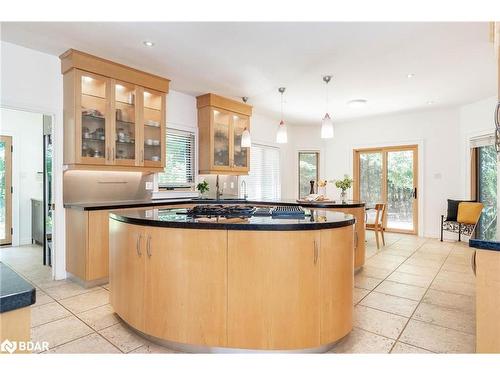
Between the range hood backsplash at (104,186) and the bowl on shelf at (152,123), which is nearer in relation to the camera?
the range hood backsplash at (104,186)

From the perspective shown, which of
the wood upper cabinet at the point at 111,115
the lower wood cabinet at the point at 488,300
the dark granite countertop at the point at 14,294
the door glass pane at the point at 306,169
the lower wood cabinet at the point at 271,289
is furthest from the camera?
the door glass pane at the point at 306,169

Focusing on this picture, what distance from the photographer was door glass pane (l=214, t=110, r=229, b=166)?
5.21 m

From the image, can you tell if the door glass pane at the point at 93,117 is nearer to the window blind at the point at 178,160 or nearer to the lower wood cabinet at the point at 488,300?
the window blind at the point at 178,160

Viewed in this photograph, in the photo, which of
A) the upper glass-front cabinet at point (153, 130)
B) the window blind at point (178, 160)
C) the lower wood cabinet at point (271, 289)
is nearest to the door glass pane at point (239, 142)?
the window blind at point (178, 160)

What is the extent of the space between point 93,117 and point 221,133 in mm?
2177

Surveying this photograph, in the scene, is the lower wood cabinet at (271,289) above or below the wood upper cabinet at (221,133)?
below

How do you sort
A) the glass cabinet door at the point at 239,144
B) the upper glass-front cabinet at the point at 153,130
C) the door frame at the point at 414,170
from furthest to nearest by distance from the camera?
1. the door frame at the point at 414,170
2. the glass cabinet door at the point at 239,144
3. the upper glass-front cabinet at the point at 153,130

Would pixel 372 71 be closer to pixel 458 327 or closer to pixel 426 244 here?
pixel 458 327

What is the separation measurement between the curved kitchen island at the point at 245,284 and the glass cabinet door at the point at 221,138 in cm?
328

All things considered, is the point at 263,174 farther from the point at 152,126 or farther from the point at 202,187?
the point at 152,126

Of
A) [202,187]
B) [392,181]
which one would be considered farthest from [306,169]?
[202,187]

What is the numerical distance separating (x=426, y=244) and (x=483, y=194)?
148 centimetres

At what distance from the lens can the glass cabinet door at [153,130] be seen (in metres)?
4.21
